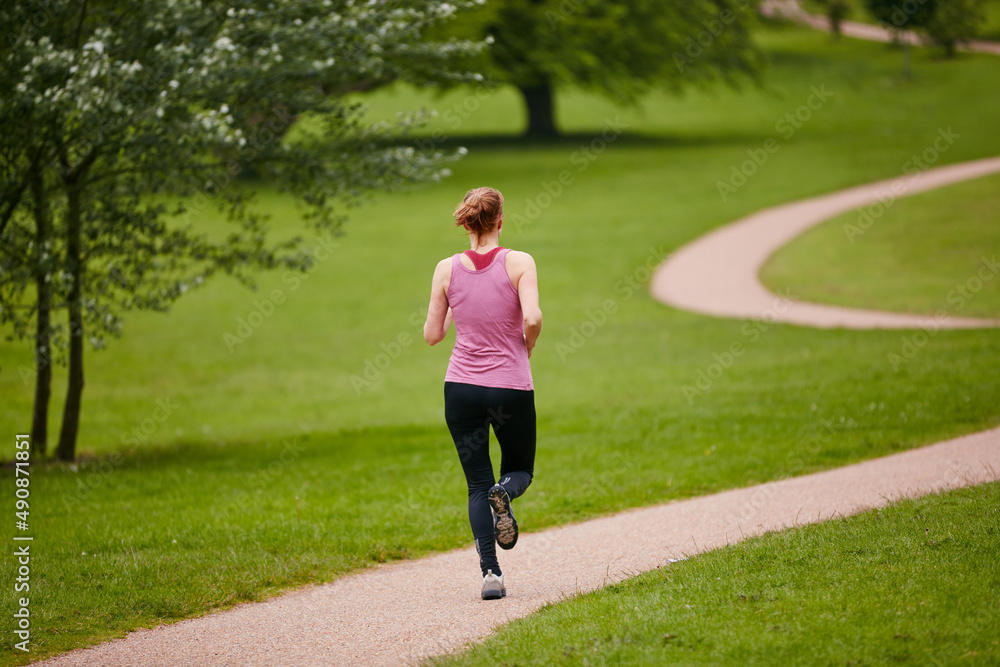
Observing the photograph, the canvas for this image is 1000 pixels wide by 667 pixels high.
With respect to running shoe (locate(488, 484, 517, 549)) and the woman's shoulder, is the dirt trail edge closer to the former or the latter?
running shoe (locate(488, 484, 517, 549))

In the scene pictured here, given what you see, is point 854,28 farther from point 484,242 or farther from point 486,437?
point 486,437

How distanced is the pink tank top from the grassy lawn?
87.1 inches

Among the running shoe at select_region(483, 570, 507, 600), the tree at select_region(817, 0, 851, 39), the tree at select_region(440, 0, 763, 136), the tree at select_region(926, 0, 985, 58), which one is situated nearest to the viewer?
the running shoe at select_region(483, 570, 507, 600)

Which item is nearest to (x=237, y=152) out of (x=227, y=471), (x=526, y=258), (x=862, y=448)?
(x=227, y=471)

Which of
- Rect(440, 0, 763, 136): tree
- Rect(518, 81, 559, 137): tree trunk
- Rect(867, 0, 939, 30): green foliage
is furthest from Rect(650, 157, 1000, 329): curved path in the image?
Rect(518, 81, 559, 137): tree trunk

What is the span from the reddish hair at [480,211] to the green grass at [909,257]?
52.8ft

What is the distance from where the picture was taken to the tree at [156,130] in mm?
8875

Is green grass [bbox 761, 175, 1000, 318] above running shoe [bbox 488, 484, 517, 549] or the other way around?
the other way around

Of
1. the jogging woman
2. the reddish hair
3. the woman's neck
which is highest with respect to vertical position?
the reddish hair

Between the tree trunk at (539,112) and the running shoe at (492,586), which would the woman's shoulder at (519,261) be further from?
the tree trunk at (539,112)

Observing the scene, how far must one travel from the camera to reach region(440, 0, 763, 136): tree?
36.2 metres

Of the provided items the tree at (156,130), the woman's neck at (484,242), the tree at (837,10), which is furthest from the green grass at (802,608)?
the tree at (837,10)

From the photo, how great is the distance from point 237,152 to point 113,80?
156 cm

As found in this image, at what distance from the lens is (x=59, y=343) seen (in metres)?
9.63
